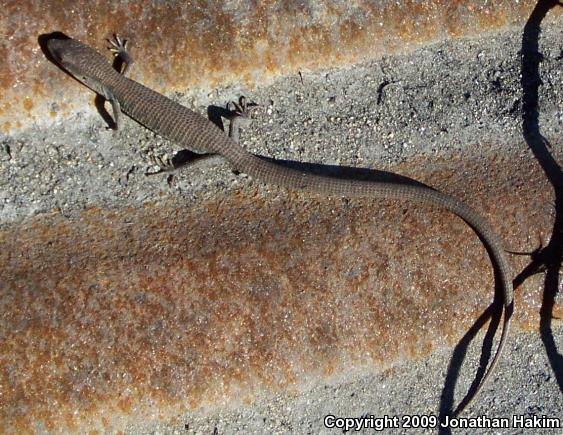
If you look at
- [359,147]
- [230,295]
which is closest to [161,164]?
[230,295]

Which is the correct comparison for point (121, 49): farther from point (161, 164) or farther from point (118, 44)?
point (161, 164)

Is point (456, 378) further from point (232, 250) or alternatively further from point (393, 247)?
point (232, 250)

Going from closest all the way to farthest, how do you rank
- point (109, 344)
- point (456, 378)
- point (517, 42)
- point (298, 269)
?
point (109, 344), point (298, 269), point (456, 378), point (517, 42)

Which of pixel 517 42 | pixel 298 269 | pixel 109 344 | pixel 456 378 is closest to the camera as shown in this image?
pixel 109 344

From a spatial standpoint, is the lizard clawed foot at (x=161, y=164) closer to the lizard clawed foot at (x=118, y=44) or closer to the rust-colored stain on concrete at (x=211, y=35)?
the rust-colored stain on concrete at (x=211, y=35)

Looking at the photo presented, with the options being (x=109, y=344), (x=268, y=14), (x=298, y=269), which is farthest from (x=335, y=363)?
(x=268, y=14)

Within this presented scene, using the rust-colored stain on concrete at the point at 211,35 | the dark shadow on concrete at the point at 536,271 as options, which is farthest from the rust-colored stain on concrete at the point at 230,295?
the rust-colored stain on concrete at the point at 211,35
